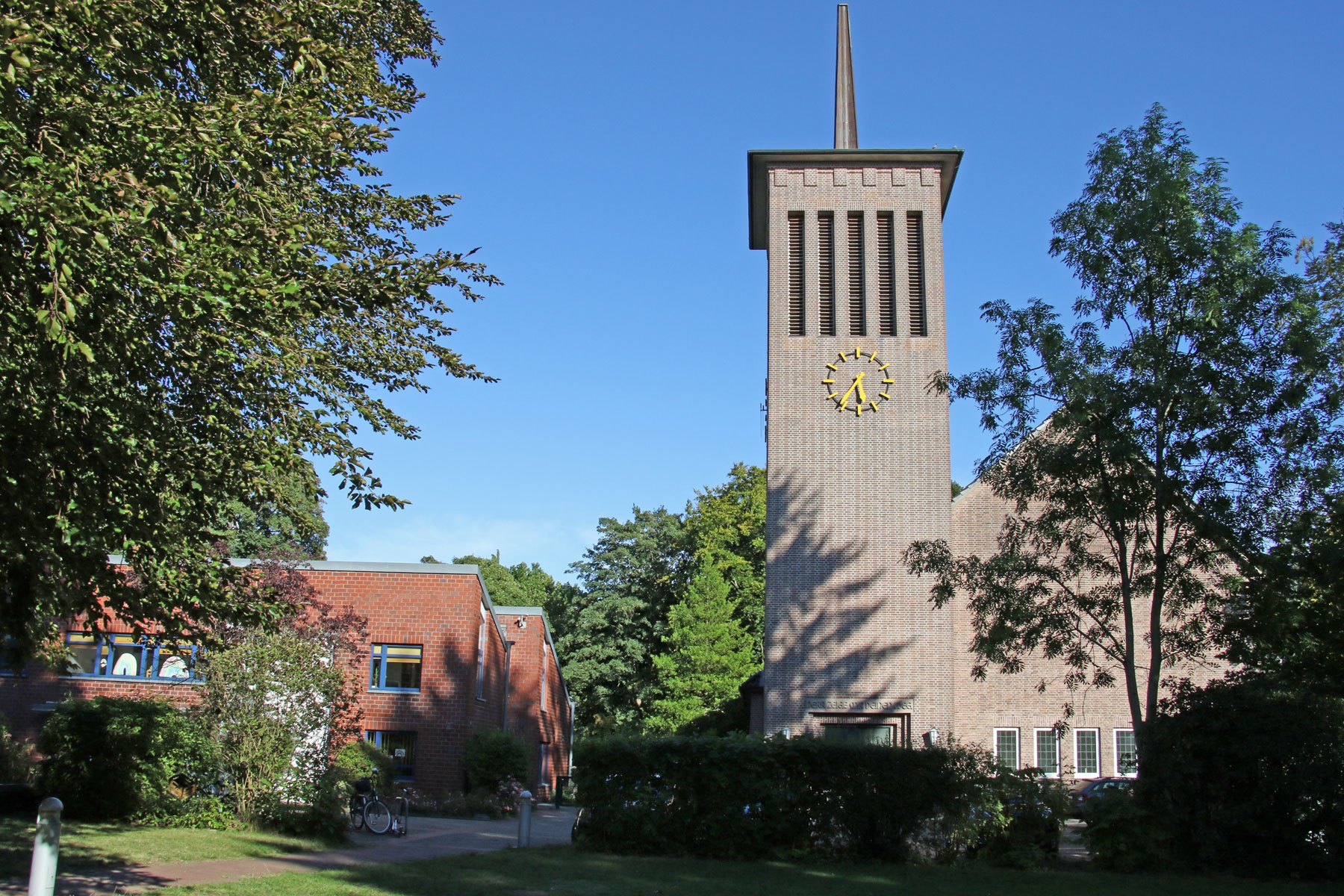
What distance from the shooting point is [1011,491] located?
17.7m

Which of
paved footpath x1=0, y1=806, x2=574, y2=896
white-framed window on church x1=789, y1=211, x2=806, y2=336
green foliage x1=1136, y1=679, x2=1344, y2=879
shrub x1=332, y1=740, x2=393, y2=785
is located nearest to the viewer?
paved footpath x1=0, y1=806, x2=574, y2=896

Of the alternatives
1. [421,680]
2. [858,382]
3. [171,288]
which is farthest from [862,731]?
[171,288]

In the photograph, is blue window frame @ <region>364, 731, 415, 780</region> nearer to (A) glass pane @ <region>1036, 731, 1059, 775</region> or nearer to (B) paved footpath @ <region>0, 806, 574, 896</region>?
(B) paved footpath @ <region>0, 806, 574, 896</region>

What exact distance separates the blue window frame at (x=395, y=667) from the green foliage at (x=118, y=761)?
33.4 ft

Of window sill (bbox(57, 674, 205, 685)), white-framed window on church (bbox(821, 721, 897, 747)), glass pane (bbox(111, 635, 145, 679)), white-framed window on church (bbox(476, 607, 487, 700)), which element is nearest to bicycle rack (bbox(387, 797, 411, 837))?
white-framed window on church (bbox(821, 721, 897, 747))

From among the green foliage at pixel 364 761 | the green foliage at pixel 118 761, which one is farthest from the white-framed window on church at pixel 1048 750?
the green foliage at pixel 118 761

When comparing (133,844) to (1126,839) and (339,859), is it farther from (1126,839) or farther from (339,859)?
(1126,839)

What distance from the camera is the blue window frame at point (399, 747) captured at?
93.6 feet

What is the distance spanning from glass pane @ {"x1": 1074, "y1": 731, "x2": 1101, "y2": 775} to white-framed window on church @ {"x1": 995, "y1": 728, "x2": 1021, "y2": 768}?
5.06 ft

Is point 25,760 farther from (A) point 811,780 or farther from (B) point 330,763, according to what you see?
(A) point 811,780

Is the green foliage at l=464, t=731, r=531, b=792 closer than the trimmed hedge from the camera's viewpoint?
No

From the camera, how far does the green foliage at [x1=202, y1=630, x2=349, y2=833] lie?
17.5 meters

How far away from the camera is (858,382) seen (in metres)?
26.1

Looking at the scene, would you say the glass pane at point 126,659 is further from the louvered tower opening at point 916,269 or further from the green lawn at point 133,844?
the louvered tower opening at point 916,269
